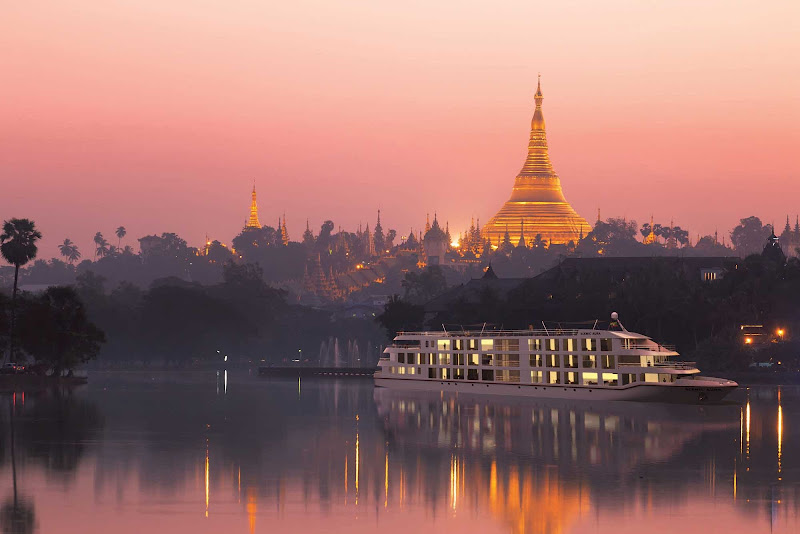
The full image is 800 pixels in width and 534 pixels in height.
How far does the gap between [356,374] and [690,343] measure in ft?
122

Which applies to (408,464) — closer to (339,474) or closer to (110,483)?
(339,474)

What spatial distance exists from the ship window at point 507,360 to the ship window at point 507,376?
1.98 feet

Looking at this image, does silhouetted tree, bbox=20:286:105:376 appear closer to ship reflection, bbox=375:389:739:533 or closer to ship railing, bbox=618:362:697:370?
ship reflection, bbox=375:389:739:533

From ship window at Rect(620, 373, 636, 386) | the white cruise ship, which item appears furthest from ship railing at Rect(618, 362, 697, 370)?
ship window at Rect(620, 373, 636, 386)

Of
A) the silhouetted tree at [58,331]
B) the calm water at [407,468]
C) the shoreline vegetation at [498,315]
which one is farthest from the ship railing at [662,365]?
the silhouetted tree at [58,331]

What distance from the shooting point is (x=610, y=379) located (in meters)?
92.4

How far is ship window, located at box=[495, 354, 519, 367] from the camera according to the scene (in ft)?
336

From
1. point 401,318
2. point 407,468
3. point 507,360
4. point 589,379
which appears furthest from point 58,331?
point 407,468

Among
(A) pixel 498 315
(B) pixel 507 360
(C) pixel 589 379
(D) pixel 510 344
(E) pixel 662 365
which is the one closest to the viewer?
(E) pixel 662 365

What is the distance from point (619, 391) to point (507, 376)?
13873mm

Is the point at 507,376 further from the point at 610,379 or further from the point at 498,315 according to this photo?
the point at 498,315

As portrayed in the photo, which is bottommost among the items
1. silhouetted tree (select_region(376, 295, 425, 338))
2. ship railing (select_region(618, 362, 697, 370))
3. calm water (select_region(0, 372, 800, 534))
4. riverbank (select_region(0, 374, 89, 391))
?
calm water (select_region(0, 372, 800, 534))

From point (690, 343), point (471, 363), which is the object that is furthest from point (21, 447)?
point (690, 343)

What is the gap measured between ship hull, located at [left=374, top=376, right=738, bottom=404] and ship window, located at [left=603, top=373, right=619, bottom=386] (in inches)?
31.4
